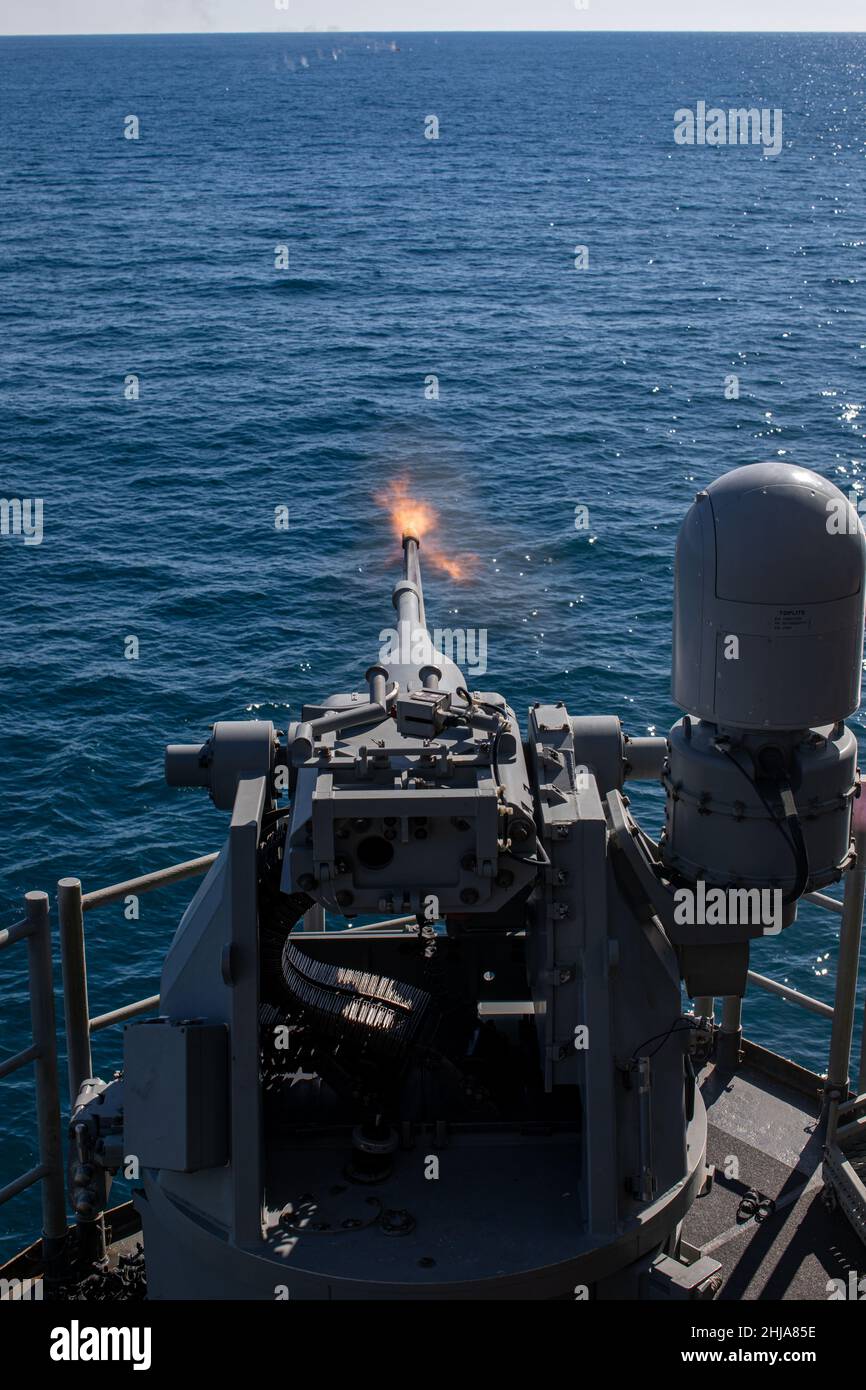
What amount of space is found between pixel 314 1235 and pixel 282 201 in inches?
4007

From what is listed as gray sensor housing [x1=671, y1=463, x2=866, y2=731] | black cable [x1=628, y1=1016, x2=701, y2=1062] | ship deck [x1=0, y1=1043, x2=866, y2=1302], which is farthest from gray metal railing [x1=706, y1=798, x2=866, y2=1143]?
gray sensor housing [x1=671, y1=463, x2=866, y2=731]

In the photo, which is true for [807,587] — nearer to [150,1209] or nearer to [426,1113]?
[426,1113]

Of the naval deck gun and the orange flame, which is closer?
the naval deck gun

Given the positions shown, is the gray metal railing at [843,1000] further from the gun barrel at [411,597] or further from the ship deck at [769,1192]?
the gun barrel at [411,597]

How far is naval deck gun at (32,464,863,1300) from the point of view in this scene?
337 inches

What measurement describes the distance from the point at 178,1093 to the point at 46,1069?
104 inches

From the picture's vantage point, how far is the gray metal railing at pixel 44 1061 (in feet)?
34.9

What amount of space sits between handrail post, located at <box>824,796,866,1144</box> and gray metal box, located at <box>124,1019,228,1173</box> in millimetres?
4787

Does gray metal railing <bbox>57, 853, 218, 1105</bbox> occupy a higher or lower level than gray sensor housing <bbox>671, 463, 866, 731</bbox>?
lower

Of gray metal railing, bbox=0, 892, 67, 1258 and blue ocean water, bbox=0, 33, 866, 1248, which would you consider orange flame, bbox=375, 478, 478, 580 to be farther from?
gray metal railing, bbox=0, 892, 67, 1258

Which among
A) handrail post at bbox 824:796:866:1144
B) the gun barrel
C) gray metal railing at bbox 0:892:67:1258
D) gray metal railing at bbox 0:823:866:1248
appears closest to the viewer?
gray metal railing at bbox 0:892:67:1258

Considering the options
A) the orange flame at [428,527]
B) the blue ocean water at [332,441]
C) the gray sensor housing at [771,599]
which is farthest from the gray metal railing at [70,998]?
the orange flame at [428,527]

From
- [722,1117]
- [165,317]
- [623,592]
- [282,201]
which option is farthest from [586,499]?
[282,201]

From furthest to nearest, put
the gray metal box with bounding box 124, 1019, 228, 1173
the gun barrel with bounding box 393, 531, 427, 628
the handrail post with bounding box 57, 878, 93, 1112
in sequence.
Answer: the gun barrel with bounding box 393, 531, 427, 628
the handrail post with bounding box 57, 878, 93, 1112
the gray metal box with bounding box 124, 1019, 228, 1173
